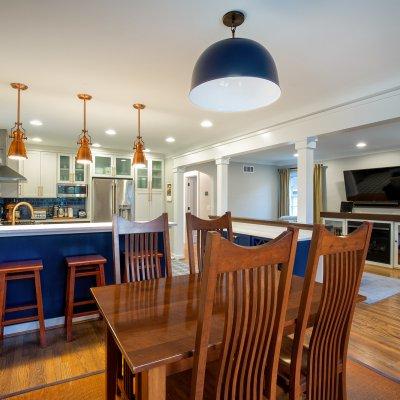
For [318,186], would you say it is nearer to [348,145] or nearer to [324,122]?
[348,145]

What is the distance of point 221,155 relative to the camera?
488 cm

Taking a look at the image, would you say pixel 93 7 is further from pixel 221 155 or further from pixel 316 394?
pixel 221 155

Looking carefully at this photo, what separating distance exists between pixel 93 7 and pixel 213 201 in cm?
657

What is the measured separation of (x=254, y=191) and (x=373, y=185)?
3.02 metres

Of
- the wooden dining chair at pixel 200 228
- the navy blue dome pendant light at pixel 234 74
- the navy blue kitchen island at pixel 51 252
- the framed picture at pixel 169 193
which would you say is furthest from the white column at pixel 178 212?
the navy blue dome pendant light at pixel 234 74

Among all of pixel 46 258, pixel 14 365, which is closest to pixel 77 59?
pixel 46 258

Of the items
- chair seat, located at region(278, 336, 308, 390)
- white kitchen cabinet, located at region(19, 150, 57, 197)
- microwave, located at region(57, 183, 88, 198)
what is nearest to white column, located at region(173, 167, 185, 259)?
microwave, located at region(57, 183, 88, 198)

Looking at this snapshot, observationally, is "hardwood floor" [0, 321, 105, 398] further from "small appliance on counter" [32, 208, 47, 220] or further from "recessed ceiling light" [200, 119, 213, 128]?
"small appliance on counter" [32, 208, 47, 220]

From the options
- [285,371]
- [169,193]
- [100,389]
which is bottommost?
[100,389]

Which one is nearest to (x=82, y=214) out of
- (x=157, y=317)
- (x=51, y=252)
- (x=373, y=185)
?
(x=51, y=252)

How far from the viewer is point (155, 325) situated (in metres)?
1.20

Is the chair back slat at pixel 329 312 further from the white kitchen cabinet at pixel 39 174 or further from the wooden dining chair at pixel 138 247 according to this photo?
the white kitchen cabinet at pixel 39 174

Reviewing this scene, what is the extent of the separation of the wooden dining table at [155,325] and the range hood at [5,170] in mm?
3406

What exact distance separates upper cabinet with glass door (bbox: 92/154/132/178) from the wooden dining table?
4.69 metres
